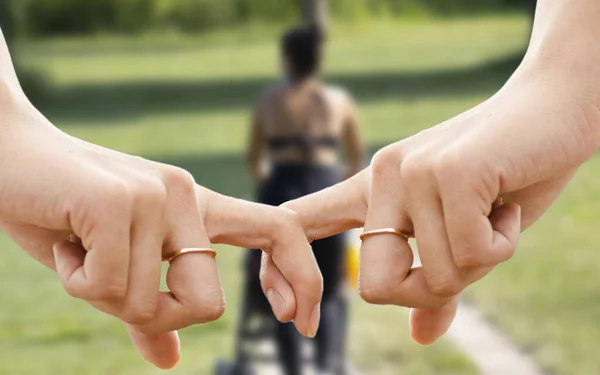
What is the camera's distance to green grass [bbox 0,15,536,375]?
720 centimetres

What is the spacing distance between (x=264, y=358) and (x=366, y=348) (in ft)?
2.19

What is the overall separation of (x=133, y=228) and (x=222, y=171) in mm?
13384

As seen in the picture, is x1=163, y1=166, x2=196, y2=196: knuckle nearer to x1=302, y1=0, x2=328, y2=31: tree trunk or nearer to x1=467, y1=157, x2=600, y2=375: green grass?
x1=467, y1=157, x2=600, y2=375: green grass

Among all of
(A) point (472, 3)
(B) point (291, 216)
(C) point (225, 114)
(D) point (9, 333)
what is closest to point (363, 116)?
(C) point (225, 114)

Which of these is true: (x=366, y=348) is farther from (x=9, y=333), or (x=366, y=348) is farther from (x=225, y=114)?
(x=225, y=114)

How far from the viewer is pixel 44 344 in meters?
7.45

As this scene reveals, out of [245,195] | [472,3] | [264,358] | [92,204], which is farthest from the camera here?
[472,3]

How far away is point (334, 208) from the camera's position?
1493 millimetres

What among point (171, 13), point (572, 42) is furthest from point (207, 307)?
point (171, 13)

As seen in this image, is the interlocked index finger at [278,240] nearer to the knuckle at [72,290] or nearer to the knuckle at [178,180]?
the knuckle at [178,180]

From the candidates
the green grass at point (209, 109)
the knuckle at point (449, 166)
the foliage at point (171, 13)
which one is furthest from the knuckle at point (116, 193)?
the foliage at point (171, 13)

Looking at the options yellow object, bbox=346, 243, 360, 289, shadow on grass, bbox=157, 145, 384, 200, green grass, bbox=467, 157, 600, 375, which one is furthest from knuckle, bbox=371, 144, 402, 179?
shadow on grass, bbox=157, 145, 384, 200

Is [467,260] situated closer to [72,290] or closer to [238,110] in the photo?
[72,290]

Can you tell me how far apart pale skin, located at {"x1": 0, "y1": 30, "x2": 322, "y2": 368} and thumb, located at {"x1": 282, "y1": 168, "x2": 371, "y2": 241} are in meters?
0.02
